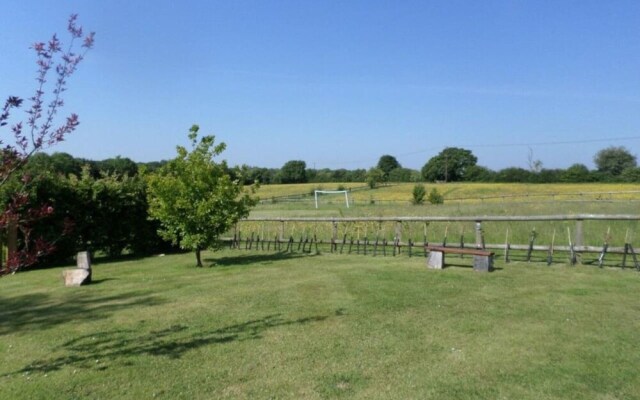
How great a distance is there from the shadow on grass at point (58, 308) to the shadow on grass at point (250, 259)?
13.9 ft

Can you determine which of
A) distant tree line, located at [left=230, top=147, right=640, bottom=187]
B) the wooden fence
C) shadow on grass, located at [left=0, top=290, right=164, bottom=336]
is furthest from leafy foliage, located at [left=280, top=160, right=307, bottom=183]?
shadow on grass, located at [left=0, top=290, right=164, bottom=336]

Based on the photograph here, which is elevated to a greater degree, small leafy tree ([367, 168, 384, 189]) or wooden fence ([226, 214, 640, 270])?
small leafy tree ([367, 168, 384, 189])

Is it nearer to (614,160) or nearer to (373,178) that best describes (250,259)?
(373,178)

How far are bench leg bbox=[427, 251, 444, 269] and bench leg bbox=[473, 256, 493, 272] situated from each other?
2.40ft

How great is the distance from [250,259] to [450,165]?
307 feet

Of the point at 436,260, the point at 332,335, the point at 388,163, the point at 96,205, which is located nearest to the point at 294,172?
the point at 388,163

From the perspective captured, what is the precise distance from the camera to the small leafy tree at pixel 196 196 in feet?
40.7

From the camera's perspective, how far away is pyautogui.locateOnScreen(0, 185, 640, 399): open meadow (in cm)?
437

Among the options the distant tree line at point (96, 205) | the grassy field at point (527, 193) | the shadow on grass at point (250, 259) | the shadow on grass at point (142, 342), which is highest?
the distant tree line at point (96, 205)

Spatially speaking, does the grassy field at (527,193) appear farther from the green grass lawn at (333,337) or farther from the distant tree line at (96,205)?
the green grass lawn at (333,337)

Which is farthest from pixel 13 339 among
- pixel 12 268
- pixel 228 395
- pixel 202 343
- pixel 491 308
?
pixel 491 308

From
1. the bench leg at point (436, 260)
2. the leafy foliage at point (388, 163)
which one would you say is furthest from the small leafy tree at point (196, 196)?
the leafy foliage at point (388, 163)

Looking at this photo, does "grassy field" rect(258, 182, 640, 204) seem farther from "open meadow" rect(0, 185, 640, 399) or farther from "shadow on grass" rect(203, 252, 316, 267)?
"open meadow" rect(0, 185, 640, 399)

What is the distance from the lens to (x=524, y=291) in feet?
26.8
